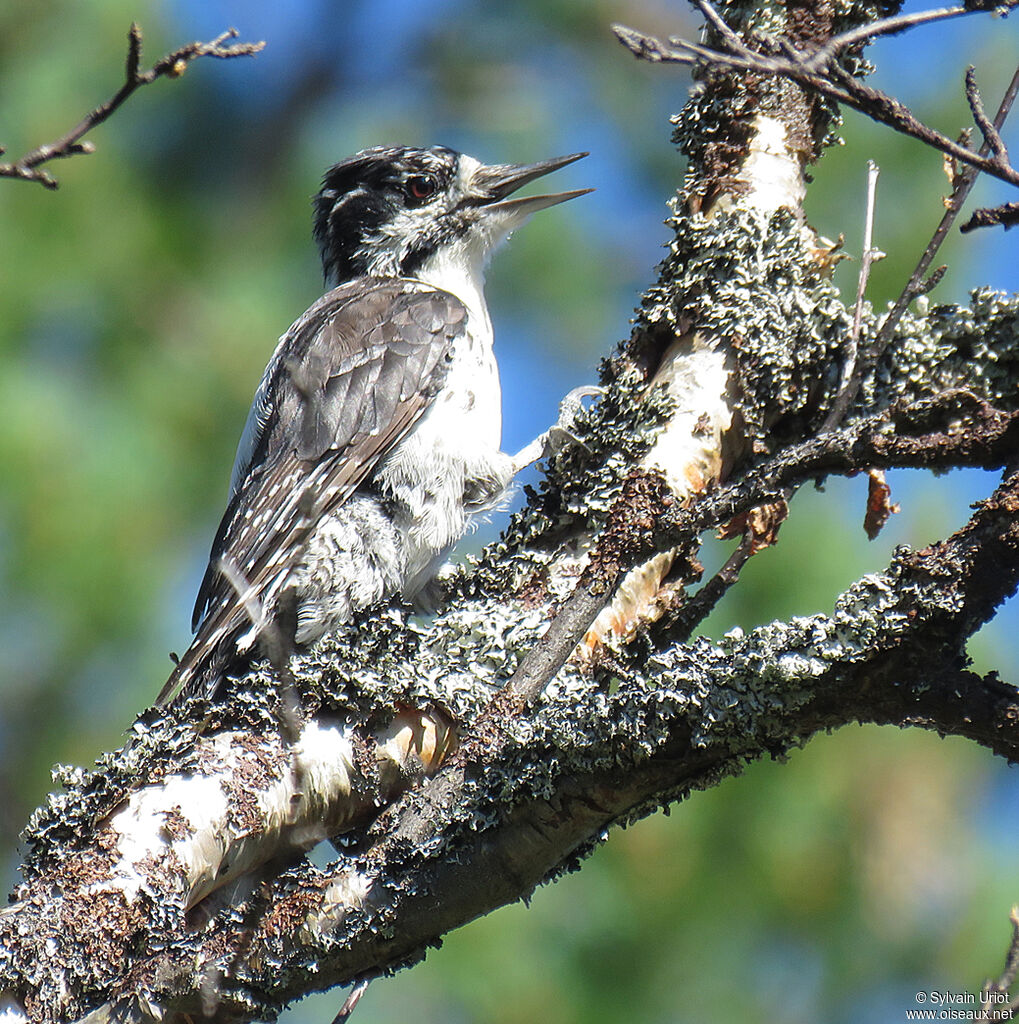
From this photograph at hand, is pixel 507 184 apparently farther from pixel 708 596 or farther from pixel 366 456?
pixel 708 596

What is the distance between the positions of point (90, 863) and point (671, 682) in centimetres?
97

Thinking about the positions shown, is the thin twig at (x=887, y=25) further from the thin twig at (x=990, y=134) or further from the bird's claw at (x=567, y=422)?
the bird's claw at (x=567, y=422)

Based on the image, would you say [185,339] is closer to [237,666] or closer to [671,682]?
[237,666]

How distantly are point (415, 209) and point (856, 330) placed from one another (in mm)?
1970

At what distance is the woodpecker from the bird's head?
0.01m

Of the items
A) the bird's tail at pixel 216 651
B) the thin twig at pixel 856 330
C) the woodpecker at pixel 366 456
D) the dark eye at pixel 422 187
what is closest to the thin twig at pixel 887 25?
the thin twig at pixel 856 330

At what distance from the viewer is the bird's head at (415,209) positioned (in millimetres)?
3904

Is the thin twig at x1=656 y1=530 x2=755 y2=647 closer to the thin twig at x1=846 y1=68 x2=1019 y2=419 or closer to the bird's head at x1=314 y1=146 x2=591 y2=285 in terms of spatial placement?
the thin twig at x1=846 y1=68 x2=1019 y2=419

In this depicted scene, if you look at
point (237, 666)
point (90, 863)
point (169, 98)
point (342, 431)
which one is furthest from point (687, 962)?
point (169, 98)

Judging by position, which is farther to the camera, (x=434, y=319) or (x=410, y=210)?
(x=410, y=210)

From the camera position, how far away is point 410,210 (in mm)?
4004

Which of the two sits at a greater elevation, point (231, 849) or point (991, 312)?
point (991, 312)

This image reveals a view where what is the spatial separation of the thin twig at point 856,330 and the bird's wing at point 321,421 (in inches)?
46.2

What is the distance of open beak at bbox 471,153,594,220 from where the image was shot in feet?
12.3
